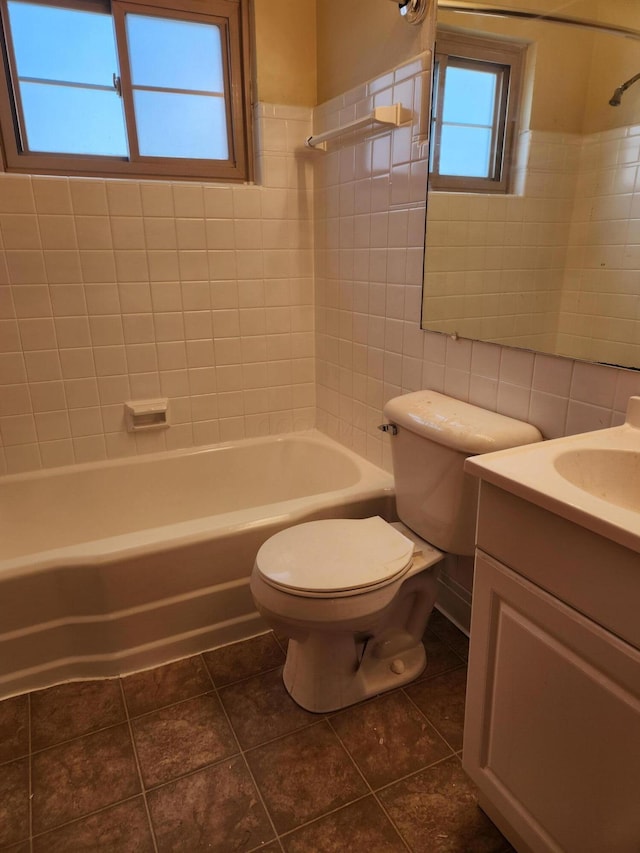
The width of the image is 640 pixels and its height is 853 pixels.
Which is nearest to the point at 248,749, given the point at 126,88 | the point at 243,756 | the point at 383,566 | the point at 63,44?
the point at 243,756

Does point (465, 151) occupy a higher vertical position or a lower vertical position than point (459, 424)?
higher

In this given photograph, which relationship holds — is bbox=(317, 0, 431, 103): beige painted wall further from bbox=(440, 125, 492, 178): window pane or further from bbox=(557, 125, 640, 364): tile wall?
bbox=(557, 125, 640, 364): tile wall

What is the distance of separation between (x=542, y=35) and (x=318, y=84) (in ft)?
3.18

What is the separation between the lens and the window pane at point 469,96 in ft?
4.91

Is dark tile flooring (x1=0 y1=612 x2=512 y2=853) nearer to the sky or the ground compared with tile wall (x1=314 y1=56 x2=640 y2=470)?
nearer to the ground

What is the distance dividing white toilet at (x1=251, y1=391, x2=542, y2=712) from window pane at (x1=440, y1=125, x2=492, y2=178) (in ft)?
2.19

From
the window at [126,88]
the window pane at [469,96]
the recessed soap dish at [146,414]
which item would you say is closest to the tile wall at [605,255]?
the window pane at [469,96]

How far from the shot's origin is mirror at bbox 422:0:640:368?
122 centimetres

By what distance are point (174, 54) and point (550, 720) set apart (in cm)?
237

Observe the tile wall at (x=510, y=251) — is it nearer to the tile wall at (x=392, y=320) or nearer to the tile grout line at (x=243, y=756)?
the tile wall at (x=392, y=320)

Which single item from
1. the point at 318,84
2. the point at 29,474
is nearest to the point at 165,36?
the point at 318,84

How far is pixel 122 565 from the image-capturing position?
1512 mm

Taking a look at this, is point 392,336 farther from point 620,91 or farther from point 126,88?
point 126,88

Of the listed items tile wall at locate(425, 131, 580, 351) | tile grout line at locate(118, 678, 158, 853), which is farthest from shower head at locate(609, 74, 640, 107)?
tile grout line at locate(118, 678, 158, 853)
